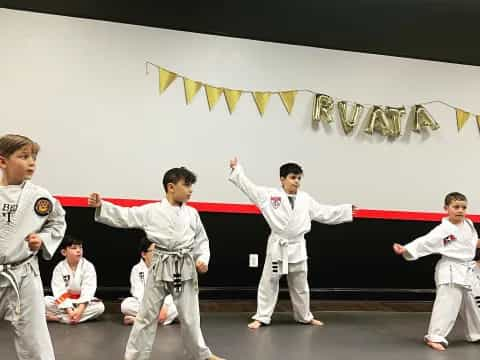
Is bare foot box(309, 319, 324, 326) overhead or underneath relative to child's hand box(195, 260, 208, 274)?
underneath

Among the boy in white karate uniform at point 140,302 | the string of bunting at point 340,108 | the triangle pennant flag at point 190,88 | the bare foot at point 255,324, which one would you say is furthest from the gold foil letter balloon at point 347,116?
the boy in white karate uniform at point 140,302

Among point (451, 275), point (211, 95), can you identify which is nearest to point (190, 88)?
point (211, 95)

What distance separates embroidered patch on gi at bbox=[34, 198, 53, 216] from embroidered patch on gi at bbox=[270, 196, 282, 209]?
7.20 feet

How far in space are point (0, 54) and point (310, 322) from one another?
3.60 m

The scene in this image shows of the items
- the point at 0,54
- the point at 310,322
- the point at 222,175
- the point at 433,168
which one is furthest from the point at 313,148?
the point at 0,54

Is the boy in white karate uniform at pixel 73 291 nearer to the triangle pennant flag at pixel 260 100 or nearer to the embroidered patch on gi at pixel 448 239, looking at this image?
the triangle pennant flag at pixel 260 100

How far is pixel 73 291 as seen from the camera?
13.0 ft

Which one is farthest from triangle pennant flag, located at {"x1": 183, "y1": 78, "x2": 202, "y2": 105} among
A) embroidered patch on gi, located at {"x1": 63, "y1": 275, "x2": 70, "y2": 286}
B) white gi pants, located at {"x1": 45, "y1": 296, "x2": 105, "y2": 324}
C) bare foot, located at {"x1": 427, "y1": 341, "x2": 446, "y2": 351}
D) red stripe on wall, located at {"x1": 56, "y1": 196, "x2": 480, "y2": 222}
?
bare foot, located at {"x1": 427, "y1": 341, "x2": 446, "y2": 351}

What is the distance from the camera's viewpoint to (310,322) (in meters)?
4.06

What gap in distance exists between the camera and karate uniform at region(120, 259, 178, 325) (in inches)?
151

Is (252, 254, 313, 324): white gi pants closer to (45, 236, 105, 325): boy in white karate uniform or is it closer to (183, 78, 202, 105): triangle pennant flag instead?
(45, 236, 105, 325): boy in white karate uniform

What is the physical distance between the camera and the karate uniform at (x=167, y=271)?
8.79ft

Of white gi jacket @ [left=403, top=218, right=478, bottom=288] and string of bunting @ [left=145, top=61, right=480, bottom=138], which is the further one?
string of bunting @ [left=145, top=61, right=480, bottom=138]

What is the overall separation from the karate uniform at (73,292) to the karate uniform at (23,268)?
1.77m
